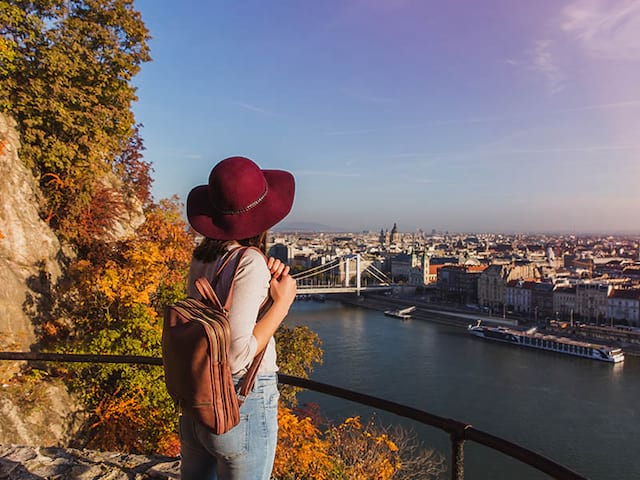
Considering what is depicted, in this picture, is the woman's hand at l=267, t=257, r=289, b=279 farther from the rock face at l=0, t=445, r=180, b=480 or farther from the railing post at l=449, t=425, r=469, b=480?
the rock face at l=0, t=445, r=180, b=480

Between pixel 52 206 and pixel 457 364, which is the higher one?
pixel 52 206

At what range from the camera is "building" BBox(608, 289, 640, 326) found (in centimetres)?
2166

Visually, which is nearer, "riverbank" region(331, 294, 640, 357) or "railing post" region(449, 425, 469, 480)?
"railing post" region(449, 425, 469, 480)

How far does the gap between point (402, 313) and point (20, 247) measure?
20323 millimetres

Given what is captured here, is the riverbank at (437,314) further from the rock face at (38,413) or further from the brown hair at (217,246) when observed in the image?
the brown hair at (217,246)

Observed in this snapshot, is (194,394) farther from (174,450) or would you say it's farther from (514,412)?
(514,412)

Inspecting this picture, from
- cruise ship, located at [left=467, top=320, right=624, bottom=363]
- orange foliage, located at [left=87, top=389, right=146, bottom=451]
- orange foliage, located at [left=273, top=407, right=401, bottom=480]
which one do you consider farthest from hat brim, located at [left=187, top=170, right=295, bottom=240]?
cruise ship, located at [left=467, top=320, right=624, bottom=363]

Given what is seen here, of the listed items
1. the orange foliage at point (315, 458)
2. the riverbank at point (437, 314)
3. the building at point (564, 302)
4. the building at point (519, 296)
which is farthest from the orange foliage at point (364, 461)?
the building at point (519, 296)

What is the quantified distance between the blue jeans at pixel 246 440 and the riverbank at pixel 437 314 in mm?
17942

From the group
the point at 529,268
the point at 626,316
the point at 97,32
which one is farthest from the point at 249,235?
the point at 529,268

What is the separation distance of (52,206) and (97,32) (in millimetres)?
1684

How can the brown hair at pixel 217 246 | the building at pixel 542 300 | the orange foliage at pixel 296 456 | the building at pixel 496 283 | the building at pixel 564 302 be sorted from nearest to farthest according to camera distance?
the brown hair at pixel 217 246
the orange foliage at pixel 296 456
the building at pixel 564 302
the building at pixel 542 300
the building at pixel 496 283

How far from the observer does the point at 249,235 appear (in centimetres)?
73

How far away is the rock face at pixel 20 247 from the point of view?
4039 mm
